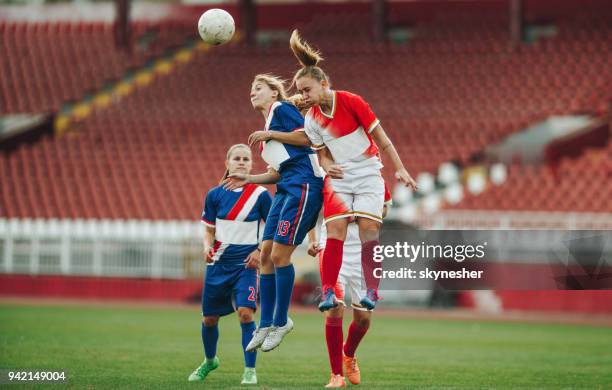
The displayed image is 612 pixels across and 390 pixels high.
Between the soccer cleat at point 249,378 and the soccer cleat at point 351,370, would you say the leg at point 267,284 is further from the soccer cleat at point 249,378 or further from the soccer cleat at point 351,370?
the soccer cleat at point 351,370

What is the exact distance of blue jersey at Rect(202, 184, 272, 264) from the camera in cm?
878

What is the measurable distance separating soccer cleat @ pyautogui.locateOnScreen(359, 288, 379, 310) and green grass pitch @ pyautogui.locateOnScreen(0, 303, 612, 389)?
0.74 m

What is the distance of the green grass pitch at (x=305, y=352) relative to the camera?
862 centimetres

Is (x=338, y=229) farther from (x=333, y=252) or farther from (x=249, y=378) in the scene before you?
(x=249, y=378)

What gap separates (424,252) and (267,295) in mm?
1295

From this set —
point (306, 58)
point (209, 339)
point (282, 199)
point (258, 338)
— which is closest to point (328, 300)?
point (258, 338)

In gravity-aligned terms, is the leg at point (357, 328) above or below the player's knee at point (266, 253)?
below

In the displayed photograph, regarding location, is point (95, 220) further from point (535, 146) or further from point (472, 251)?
point (472, 251)

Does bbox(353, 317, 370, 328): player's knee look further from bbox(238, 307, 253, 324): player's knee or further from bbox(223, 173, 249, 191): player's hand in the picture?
bbox(223, 173, 249, 191): player's hand

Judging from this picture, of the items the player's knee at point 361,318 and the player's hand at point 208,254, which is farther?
the player's hand at point 208,254

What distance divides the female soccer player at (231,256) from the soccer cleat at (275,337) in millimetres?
681

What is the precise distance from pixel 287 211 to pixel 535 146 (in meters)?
18.7

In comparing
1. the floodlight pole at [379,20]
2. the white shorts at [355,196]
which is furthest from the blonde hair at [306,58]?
the floodlight pole at [379,20]

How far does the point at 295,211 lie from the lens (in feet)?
26.2
